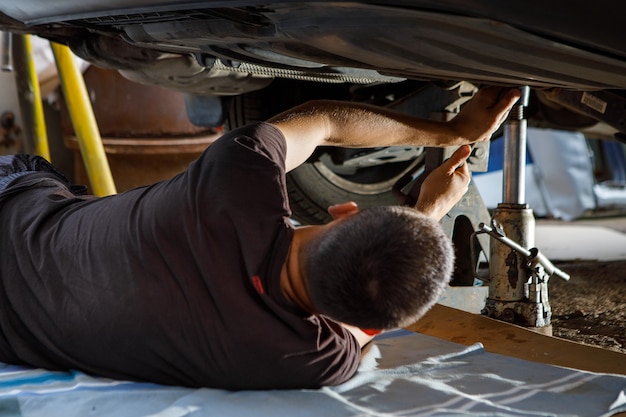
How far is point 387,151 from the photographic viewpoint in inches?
85.9

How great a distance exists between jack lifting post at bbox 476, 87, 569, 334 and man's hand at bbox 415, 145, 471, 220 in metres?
0.22

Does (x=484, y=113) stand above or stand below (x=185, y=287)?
above

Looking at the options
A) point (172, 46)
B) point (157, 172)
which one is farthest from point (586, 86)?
point (157, 172)

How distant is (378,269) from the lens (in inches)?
41.3

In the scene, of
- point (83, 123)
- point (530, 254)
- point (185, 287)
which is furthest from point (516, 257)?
point (83, 123)

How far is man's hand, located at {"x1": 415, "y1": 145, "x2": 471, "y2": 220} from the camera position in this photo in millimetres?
1468

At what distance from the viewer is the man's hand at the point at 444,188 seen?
4.82 ft

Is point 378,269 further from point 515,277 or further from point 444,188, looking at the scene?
point 515,277

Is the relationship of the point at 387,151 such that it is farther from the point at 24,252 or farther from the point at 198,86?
the point at 24,252

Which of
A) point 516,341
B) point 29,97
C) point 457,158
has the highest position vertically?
point 29,97

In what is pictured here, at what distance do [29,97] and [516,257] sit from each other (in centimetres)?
213

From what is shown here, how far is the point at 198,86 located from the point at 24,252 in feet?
2.95

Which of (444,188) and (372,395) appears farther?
(444,188)

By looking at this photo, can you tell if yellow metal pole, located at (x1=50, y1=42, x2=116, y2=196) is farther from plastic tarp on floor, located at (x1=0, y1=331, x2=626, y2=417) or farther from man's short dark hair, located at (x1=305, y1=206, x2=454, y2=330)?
man's short dark hair, located at (x1=305, y1=206, x2=454, y2=330)
